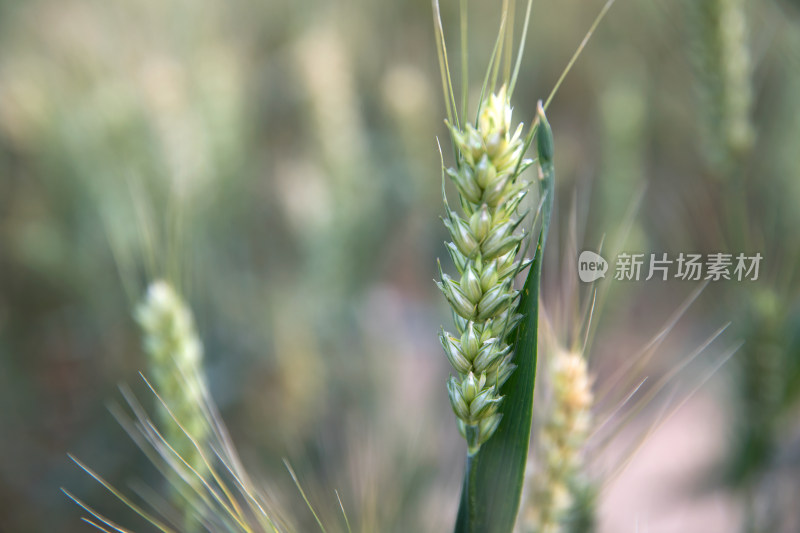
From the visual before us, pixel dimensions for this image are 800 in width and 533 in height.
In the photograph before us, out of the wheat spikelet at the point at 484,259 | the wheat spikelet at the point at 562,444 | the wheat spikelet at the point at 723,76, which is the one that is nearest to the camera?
the wheat spikelet at the point at 484,259

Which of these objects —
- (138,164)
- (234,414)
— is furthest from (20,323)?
(234,414)

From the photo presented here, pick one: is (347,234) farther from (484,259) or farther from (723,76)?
(484,259)

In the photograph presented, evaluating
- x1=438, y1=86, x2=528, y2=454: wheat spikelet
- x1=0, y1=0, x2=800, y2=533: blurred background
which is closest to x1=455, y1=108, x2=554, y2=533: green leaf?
x1=438, y1=86, x2=528, y2=454: wheat spikelet

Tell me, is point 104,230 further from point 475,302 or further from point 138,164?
point 475,302

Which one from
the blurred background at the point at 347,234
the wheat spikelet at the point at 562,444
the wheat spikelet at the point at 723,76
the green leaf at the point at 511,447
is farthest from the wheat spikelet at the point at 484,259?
the wheat spikelet at the point at 723,76

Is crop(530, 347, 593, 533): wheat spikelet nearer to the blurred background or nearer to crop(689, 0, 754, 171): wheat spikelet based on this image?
the blurred background

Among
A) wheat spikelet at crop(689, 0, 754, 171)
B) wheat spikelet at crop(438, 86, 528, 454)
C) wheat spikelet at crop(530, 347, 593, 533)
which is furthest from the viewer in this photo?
wheat spikelet at crop(689, 0, 754, 171)

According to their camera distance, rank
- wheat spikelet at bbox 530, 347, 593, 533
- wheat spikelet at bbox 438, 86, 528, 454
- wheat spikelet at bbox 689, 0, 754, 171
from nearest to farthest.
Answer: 1. wheat spikelet at bbox 438, 86, 528, 454
2. wheat spikelet at bbox 530, 347, 593, 533
3. wheat spikelet at bbox 689, 0, 754, 171

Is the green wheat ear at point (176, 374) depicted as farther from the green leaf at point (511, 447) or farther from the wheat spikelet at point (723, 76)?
the wheat spikelet at point (723, 76)
